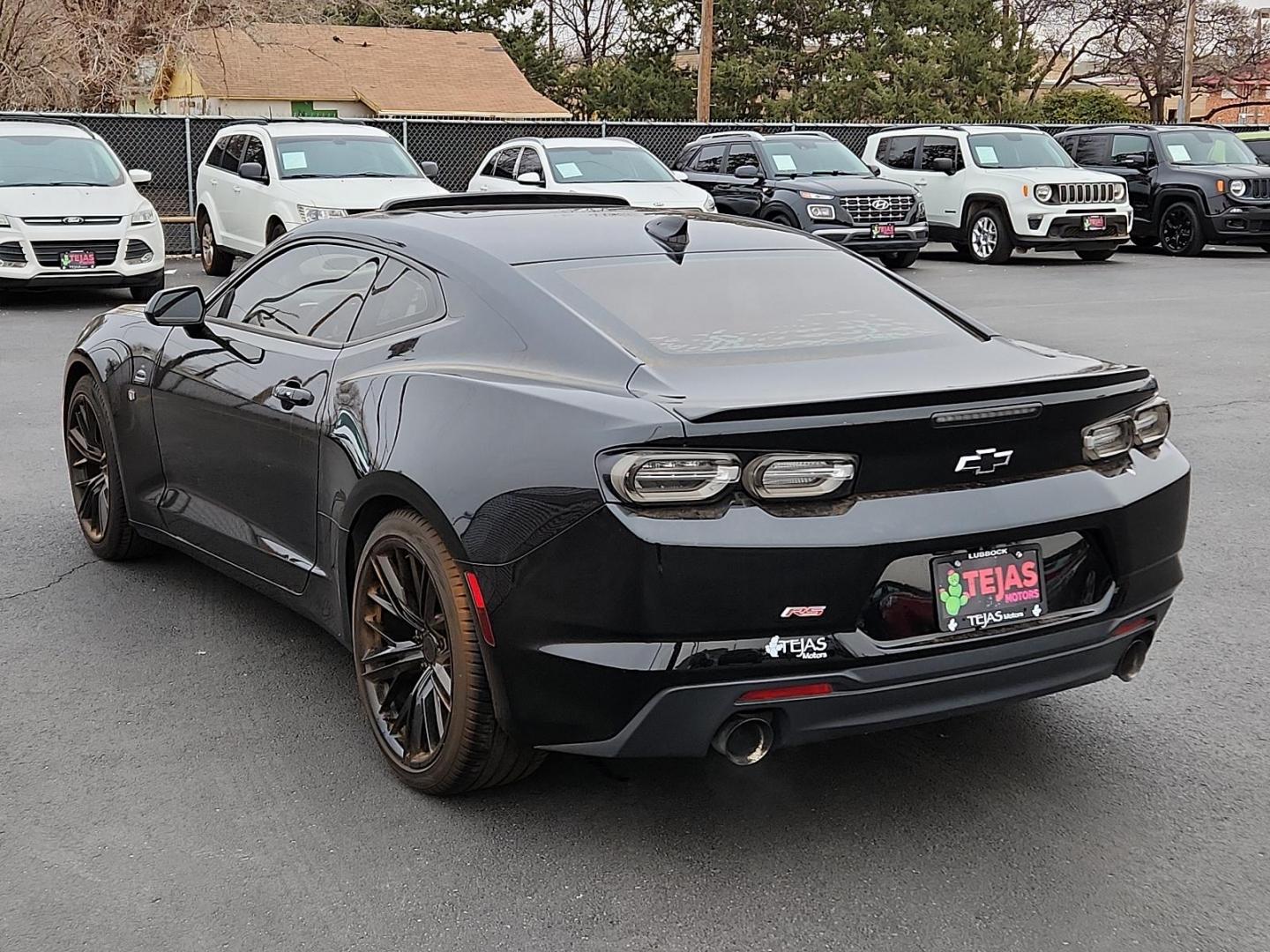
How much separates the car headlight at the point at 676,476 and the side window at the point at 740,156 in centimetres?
1761

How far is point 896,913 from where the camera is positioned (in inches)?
131

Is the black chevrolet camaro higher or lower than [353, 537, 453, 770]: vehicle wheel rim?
higher

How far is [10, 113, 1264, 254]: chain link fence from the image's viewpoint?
2186 centimetres

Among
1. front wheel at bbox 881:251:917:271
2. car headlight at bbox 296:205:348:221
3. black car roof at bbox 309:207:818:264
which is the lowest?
front wheel at bbox 881:251:917:271

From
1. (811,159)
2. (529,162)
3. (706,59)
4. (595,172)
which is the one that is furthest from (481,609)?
(706,59)

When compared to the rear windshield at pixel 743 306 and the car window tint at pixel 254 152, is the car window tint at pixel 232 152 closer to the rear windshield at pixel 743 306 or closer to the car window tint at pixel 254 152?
the car window tint at pixel 254 152

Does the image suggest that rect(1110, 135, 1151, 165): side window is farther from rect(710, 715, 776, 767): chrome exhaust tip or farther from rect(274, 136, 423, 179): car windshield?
rect(710, 715, 776, 767): chrome exhaust tip

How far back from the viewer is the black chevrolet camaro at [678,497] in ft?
10.9

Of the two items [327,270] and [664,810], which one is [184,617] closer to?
[327,270]

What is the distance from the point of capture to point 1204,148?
73.8 ft

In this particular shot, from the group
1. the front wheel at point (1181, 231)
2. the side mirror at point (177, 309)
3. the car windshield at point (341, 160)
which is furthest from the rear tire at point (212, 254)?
the side mirror at point (177, 309)

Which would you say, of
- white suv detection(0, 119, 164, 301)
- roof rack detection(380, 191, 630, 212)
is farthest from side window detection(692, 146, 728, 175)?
roof rack detection(380, 191, 630, 212)

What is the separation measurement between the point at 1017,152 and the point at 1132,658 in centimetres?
1881

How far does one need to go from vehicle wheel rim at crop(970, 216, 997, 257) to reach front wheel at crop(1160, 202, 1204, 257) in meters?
3.02
